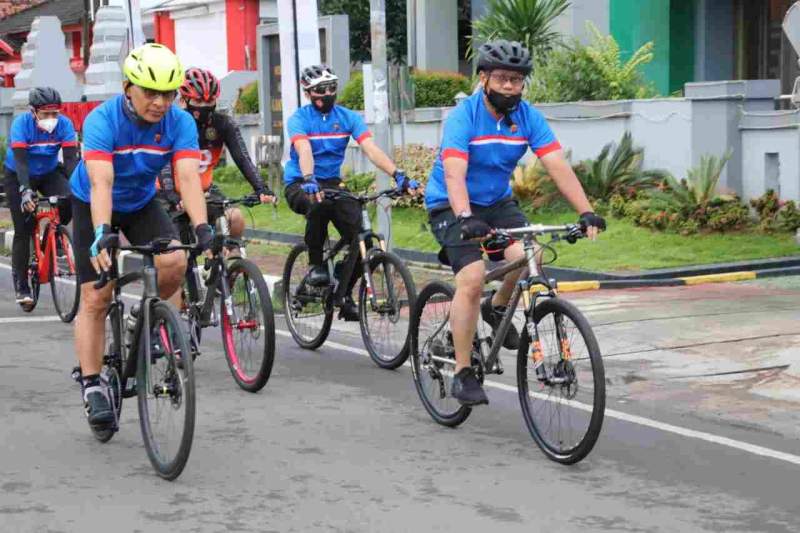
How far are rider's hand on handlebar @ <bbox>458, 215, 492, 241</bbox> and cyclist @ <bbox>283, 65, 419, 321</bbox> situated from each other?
9.79 feet

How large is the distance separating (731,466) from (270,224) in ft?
45.0

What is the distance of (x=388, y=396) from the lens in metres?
9.03

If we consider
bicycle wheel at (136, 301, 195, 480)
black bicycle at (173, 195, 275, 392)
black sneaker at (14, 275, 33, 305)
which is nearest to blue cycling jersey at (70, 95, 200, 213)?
bicycle wheel at (136, 301, 195, 480)

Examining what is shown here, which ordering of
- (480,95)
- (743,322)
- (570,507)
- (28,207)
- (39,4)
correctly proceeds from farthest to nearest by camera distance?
(39,4)
(28,207)
(743,322)
(480,95)
(570,507)

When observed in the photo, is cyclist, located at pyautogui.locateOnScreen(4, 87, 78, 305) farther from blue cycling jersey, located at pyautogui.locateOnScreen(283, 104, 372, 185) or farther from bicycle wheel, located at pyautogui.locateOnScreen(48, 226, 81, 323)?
blue cycling jersey, located at pyautogui.locateOnScreen(283, 104, 372, 185)

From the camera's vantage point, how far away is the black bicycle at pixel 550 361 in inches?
273

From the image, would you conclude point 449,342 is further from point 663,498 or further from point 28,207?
point 28,207

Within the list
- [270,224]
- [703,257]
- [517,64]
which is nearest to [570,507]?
[517,64]

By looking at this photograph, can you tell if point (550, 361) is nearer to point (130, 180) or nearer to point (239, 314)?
point (130, 180)

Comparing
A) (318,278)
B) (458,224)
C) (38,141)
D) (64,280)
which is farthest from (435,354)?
(38,141)

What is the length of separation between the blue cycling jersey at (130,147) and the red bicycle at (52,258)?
513 cm

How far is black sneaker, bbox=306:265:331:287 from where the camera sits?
1059 cm

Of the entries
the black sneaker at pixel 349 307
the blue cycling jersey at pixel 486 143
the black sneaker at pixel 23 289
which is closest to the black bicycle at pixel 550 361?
the blue cycling jersey at pixel 486 143

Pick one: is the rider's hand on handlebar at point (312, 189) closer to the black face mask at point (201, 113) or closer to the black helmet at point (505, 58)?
the black face mask at point (201, 113)
